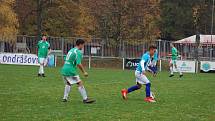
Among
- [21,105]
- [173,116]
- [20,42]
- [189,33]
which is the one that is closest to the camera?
[173,116]

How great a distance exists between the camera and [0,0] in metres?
51.5

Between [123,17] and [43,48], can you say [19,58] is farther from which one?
[123,17]

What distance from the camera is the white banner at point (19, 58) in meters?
39.3

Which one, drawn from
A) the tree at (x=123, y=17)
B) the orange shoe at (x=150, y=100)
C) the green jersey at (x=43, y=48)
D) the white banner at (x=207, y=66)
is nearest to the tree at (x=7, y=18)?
the tree at (x=123, y=17)

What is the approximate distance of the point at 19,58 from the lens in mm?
39375

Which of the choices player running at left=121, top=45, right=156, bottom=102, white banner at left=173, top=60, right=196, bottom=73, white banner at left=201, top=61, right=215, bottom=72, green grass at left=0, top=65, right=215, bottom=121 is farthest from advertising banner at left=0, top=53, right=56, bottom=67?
player running at left=121, top=45, right=156, bottom=102

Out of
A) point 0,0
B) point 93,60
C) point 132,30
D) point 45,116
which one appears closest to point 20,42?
point 93,60

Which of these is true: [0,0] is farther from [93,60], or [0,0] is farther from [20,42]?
[93,60]

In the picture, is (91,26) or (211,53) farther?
(91,26)

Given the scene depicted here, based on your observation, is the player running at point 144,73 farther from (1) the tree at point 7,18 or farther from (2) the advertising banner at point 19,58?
(1) the tree at point 7,18

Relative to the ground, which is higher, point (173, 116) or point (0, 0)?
point (0, 0)

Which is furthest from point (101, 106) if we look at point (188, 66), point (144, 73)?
point (188, 66)

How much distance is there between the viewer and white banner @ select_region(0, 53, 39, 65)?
3934 cm

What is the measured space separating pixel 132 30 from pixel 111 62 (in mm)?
9899
